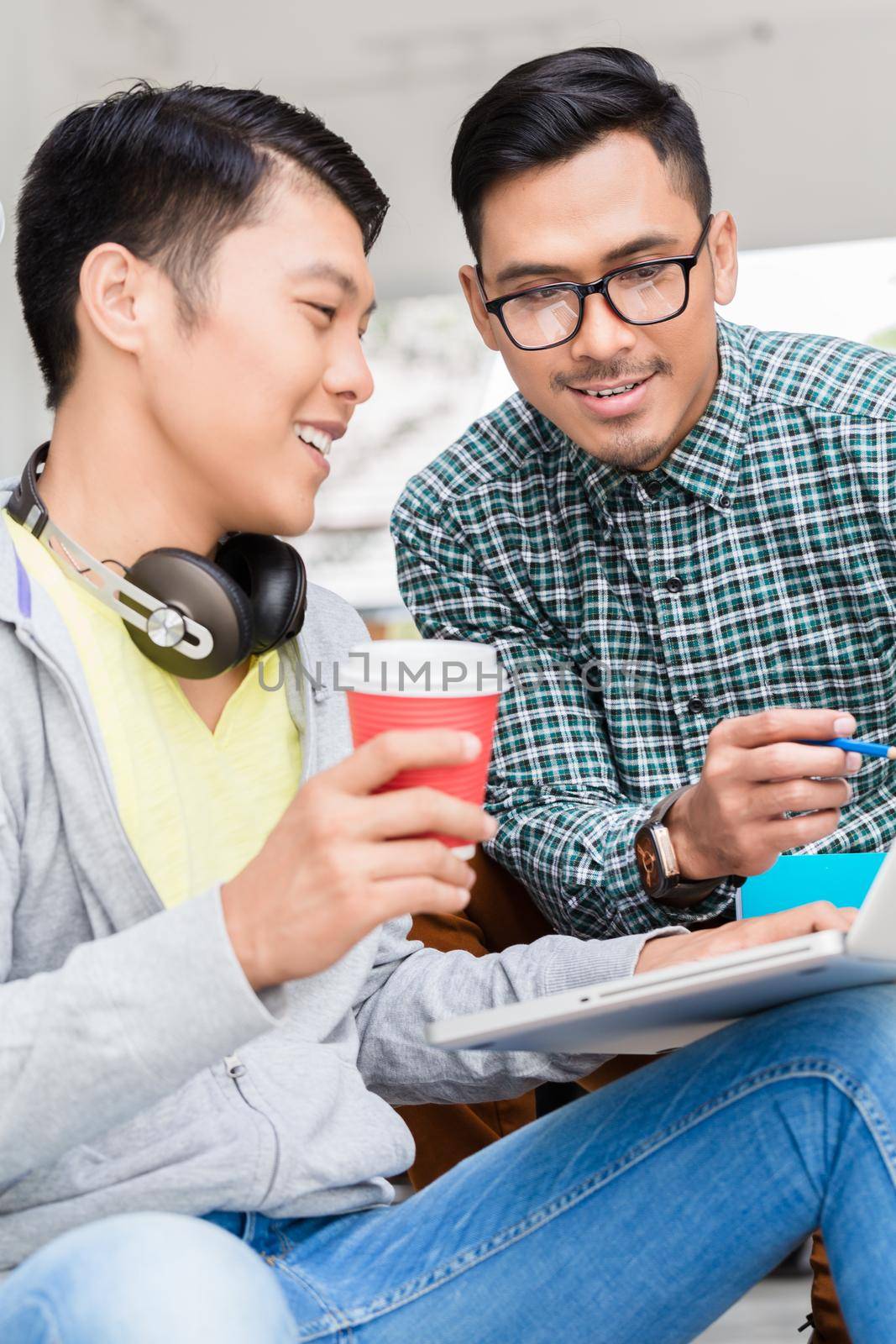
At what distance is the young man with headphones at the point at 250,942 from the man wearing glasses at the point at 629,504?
478 mm

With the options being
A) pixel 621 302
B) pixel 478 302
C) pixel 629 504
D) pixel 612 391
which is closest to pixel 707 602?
pixel 629 504

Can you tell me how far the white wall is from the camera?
4383mm

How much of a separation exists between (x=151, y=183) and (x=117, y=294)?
0.37ft

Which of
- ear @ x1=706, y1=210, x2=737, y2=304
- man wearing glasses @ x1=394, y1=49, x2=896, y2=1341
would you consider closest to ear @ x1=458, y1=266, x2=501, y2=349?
man wearing glasses @ x1=394, y1=49, x2=896, y2=1341

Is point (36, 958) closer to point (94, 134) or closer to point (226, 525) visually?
point (226, 525)

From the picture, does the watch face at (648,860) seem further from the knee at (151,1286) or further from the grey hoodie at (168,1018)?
the knee at (151,1286)

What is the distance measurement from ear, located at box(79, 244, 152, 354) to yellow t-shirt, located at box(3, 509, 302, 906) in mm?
192

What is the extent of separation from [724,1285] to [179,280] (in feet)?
3.15

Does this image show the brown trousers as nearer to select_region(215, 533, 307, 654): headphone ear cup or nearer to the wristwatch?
the wristwatch

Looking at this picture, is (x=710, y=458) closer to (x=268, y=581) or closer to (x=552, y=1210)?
(x=268, y=581)

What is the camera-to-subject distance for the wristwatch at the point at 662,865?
1.60 m

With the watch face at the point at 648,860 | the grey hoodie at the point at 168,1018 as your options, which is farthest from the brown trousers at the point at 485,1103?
the grey hoodie at the point at 168,1018

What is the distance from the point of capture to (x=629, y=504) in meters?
1.94

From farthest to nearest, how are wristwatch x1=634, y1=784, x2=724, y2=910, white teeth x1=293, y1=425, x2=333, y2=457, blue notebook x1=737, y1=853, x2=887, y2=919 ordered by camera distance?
blue notebook x1=737, y1=853, x2=887, y2=919 < wristwatch x1=634, y1=784, x2=724, y2=910 < white teeth x1=293, y1=425, x2=333, y2=457
